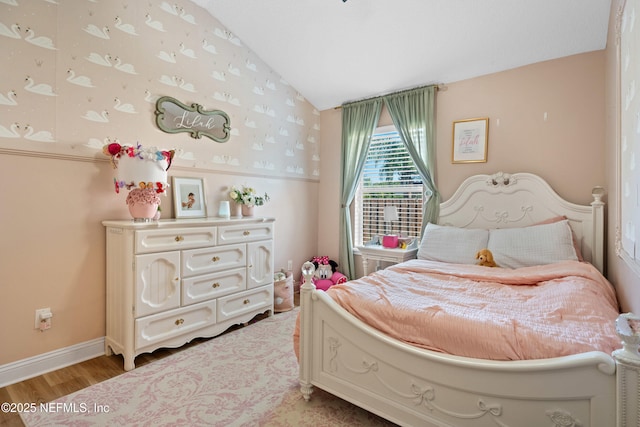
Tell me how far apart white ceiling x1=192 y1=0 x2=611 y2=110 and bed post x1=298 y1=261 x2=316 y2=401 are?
2353 mm

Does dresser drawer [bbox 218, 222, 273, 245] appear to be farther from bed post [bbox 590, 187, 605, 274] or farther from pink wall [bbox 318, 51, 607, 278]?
bed post [bbox 590, 187, 605, 274]

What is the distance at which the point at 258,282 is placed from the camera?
307cm

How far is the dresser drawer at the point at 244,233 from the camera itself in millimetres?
2752

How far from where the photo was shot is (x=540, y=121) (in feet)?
9.52

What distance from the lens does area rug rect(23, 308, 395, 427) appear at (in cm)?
169

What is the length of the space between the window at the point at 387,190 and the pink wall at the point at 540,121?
1.20 feet

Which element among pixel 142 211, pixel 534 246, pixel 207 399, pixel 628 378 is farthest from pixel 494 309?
pixel 142 211

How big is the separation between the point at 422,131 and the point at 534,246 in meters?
1.61

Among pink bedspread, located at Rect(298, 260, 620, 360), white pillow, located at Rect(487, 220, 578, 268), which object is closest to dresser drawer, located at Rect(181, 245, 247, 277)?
pink bedspread, located at Rect(298, 260, 620, 360)

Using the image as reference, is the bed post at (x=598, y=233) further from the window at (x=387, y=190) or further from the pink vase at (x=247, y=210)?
the pink vase at (x=247, y=210)

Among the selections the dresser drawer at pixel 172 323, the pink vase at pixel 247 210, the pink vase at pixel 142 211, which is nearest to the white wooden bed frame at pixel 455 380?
the dresser drawer at pixel 172 323

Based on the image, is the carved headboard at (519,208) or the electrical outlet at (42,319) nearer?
the electrical outlet at (42,319)

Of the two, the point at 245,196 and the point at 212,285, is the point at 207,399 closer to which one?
the point at 212,285

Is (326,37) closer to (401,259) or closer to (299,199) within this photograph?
(299,199)
